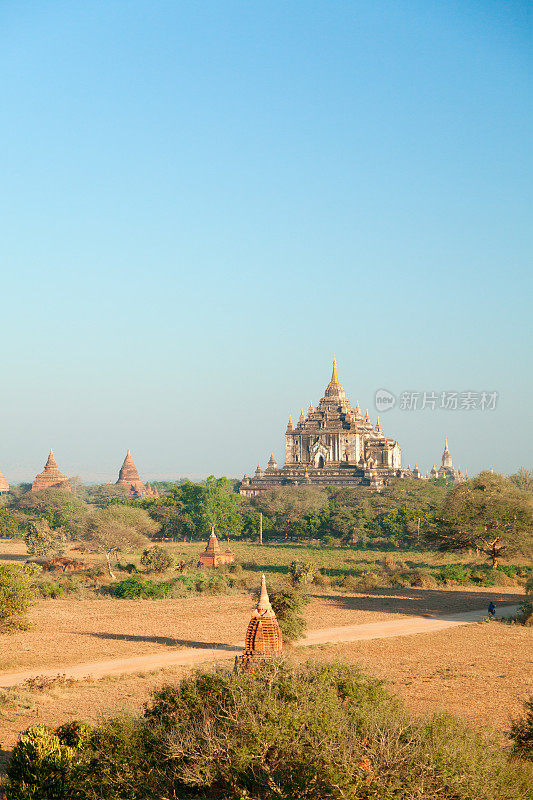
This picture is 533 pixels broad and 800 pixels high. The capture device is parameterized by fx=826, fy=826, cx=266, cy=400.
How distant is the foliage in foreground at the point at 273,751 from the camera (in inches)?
382

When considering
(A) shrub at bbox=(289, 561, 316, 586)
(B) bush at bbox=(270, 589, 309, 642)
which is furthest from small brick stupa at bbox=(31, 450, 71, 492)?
(B) bush at bbox=(270, 589, 309, 642)

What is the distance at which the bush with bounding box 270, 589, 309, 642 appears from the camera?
26.4 m

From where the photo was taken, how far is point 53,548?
54.1 m

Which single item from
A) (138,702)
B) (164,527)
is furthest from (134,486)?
(138,702)

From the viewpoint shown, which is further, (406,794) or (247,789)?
(247,789)

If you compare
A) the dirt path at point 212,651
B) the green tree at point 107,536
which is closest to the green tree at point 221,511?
the green tree at point 107,536

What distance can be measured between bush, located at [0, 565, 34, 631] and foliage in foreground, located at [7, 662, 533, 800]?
17.2 meters

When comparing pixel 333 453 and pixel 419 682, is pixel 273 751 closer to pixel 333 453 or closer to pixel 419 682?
pixel 419 682

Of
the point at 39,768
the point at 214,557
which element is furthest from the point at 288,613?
the point at 214,557

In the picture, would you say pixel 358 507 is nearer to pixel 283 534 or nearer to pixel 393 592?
pixel 283 534

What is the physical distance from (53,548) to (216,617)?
24.2m

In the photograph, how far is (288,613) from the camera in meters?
26.7

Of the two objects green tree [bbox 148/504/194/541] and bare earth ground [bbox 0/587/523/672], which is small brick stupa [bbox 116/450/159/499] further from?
bare earth ground [bbox 0/587/523/672]

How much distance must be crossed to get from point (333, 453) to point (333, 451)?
0.30m
